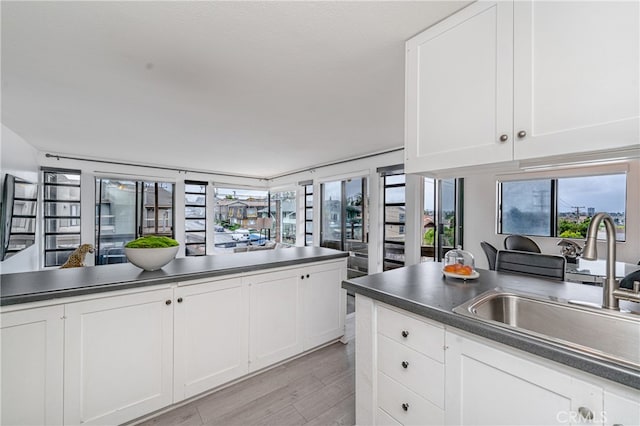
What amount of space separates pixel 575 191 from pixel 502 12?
3803mm

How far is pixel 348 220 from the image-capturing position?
5117 millimetres

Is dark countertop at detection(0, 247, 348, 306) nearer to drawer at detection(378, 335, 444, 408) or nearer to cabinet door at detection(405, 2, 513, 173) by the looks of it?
drawer at detection(378, 335, 444, 408)

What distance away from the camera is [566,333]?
3.77ft

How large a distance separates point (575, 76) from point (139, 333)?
8.37 feet

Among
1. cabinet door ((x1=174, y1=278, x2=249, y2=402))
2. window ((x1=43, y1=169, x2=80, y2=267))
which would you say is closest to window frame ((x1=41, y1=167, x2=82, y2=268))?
window ((x1=43, y1=169, x2=80, y2=267))

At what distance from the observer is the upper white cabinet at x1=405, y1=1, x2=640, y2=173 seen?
34.8 inches

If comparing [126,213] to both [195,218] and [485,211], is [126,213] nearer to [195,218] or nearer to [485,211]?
[195,218]

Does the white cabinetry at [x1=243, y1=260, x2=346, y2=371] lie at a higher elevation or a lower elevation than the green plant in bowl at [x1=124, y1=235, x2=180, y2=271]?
lower

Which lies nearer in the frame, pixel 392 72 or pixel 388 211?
pixel 392 72

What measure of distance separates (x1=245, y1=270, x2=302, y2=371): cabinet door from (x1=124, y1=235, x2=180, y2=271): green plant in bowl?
0.62m

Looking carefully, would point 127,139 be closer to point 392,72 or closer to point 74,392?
point 74,392

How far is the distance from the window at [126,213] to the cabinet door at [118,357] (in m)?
4.46

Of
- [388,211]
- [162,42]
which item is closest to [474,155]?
[162,42]

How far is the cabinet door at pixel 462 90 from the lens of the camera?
113 centimetres
